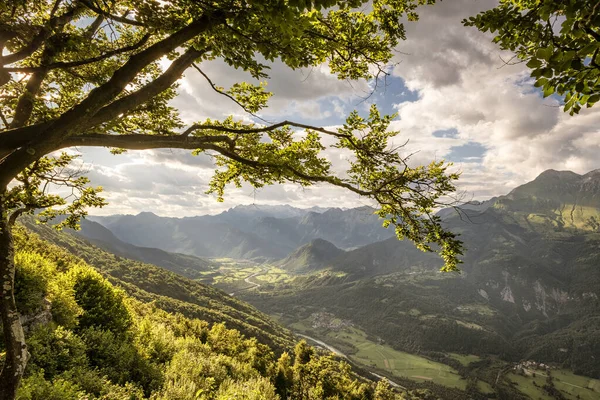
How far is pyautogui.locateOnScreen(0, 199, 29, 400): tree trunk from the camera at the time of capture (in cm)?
672

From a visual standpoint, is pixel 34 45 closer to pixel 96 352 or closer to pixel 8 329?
pixel 8 329

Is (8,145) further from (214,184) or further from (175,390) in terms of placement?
(175,390)

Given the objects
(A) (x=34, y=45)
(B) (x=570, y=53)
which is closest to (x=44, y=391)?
(A) (x=34, y=45)

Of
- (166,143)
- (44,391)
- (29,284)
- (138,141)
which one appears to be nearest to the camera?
(138,141)

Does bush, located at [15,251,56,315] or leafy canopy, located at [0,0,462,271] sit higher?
leafy canopy, located at [0,0,462,271]

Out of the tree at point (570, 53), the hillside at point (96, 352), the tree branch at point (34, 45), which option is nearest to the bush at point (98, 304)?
the hillside at point (96, 352)

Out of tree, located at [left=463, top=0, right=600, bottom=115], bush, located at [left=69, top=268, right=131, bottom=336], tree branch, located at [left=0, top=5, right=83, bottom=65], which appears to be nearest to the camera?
tree, located at [left=463, top=0, right=600, bottom=115]

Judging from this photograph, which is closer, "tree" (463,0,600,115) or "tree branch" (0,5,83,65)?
"tree" (463,0,600,115)

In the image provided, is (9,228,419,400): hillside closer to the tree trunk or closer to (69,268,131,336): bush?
(69,268,131,336): bush

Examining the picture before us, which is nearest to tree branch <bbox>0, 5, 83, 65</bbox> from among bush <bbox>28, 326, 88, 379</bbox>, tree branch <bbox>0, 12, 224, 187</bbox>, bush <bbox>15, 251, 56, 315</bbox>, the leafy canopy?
the leafy canopy

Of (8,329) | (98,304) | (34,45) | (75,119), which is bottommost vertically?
(98,304)

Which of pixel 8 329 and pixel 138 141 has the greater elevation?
pixel 138 141

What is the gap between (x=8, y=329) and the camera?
272 inches

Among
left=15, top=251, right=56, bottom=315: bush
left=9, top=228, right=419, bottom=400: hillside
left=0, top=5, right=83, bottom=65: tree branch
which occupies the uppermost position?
left=0, top=5, right=83, bottom=65: tree branch
